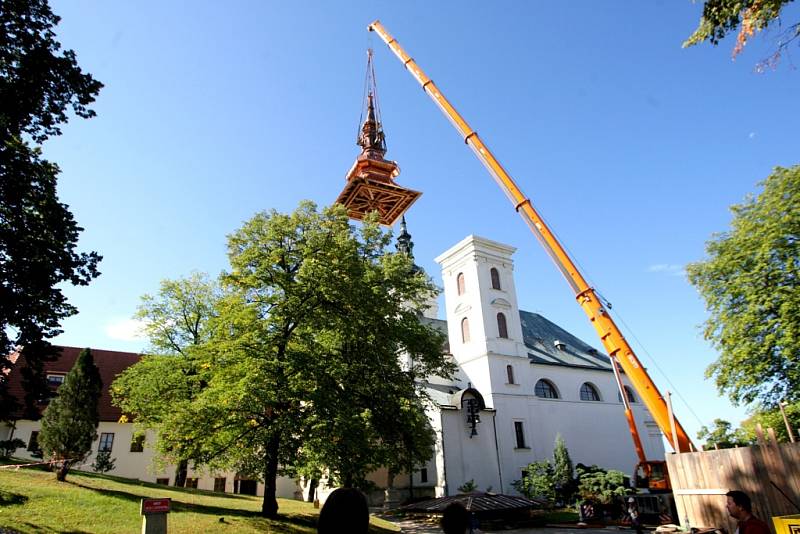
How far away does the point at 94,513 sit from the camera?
14.5 meters

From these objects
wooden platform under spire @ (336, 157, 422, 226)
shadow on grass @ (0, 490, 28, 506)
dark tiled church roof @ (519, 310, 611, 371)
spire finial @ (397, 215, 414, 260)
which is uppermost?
spire finial @ (397, 215, 414, 260)

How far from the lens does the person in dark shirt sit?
5648mm

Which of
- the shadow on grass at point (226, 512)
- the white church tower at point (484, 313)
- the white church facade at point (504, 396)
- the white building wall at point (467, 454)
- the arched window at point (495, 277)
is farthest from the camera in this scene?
the arched window at point (495, 277)

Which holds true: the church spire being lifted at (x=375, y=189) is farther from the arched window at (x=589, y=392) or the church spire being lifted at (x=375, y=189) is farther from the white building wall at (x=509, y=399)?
the arched window at (x=589, y=392)

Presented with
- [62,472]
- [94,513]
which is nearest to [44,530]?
[94,513]

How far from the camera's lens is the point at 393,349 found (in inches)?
748

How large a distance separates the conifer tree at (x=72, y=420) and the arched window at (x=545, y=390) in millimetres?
28809

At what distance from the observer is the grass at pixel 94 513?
13.2 m

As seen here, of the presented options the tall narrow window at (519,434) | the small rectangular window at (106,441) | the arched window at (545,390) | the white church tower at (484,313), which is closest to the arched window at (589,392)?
the arched window at (545,390)

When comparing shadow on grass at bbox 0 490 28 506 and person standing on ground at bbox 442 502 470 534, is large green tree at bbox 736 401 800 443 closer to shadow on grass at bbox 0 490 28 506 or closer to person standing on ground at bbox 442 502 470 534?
person standing on ground at bbox 442 502 470 534

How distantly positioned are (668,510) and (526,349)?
1775 centimetres

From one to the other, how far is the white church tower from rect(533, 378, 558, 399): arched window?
8.69ft

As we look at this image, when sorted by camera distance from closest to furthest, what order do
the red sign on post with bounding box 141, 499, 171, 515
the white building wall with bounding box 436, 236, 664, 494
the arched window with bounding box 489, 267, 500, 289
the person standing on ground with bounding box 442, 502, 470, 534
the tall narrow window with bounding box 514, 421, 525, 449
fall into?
the person standing on ground with bounding box 442, 502, 470, 534
the red sign on post with bounding box 141, 499, 171, 515
the white building wall with bounding box 436, 236, 664, 494
the tall narrow window with bounding box 514, 421, 525, 449
the arched window with bounding box 489, 267, 500, 289

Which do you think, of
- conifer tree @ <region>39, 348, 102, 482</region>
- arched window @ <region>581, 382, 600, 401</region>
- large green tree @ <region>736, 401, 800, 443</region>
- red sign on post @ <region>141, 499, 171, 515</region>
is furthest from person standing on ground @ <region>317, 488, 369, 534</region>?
arched window @ <region>581, 382, 600, 401</region>
